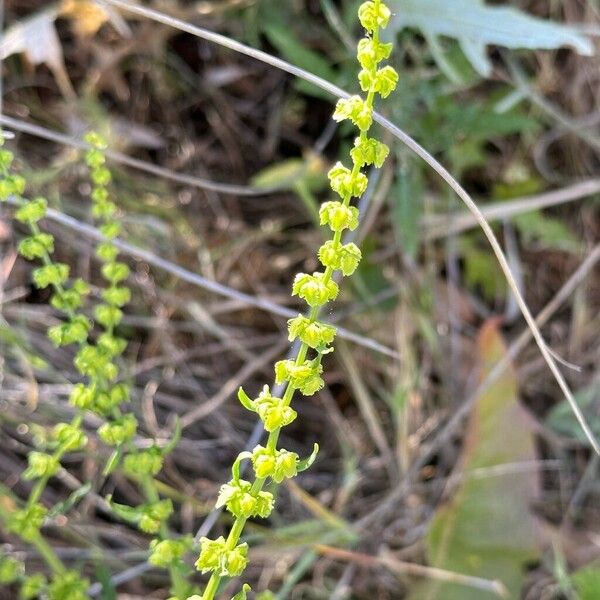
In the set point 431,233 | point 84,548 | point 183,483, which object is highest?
point 431,233

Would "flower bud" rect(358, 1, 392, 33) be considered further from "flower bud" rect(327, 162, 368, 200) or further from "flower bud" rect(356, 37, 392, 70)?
"flower bud" rect(327, 162, 368, 200)

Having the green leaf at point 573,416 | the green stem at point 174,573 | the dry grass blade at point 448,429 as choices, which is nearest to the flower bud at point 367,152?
the green stem at point 174,573

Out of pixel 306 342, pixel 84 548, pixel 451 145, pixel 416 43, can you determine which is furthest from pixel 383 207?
pixel 306 342

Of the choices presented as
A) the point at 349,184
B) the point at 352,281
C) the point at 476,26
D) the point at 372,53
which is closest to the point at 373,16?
the point at 372,53

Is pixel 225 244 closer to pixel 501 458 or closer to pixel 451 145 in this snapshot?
pixel 451 145

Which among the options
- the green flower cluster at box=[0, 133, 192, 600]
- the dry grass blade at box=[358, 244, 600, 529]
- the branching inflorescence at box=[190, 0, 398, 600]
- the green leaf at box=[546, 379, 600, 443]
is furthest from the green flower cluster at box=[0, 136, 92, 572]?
the green leaf at box=[546, 379, 600, 443]

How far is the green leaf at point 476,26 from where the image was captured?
4.17 ft

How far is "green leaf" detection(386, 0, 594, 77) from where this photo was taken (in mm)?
1271

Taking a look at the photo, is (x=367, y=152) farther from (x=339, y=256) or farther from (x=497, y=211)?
(x=497, y=211)

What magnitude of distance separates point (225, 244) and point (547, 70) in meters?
0.75

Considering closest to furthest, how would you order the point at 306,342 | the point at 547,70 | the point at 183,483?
1. the point at 306,342
2. the point at 183,483
3. the point at 547,70

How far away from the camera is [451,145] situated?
4.83 feet

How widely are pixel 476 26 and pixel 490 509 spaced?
0.79 meters

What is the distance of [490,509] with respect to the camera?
57.1 inches
